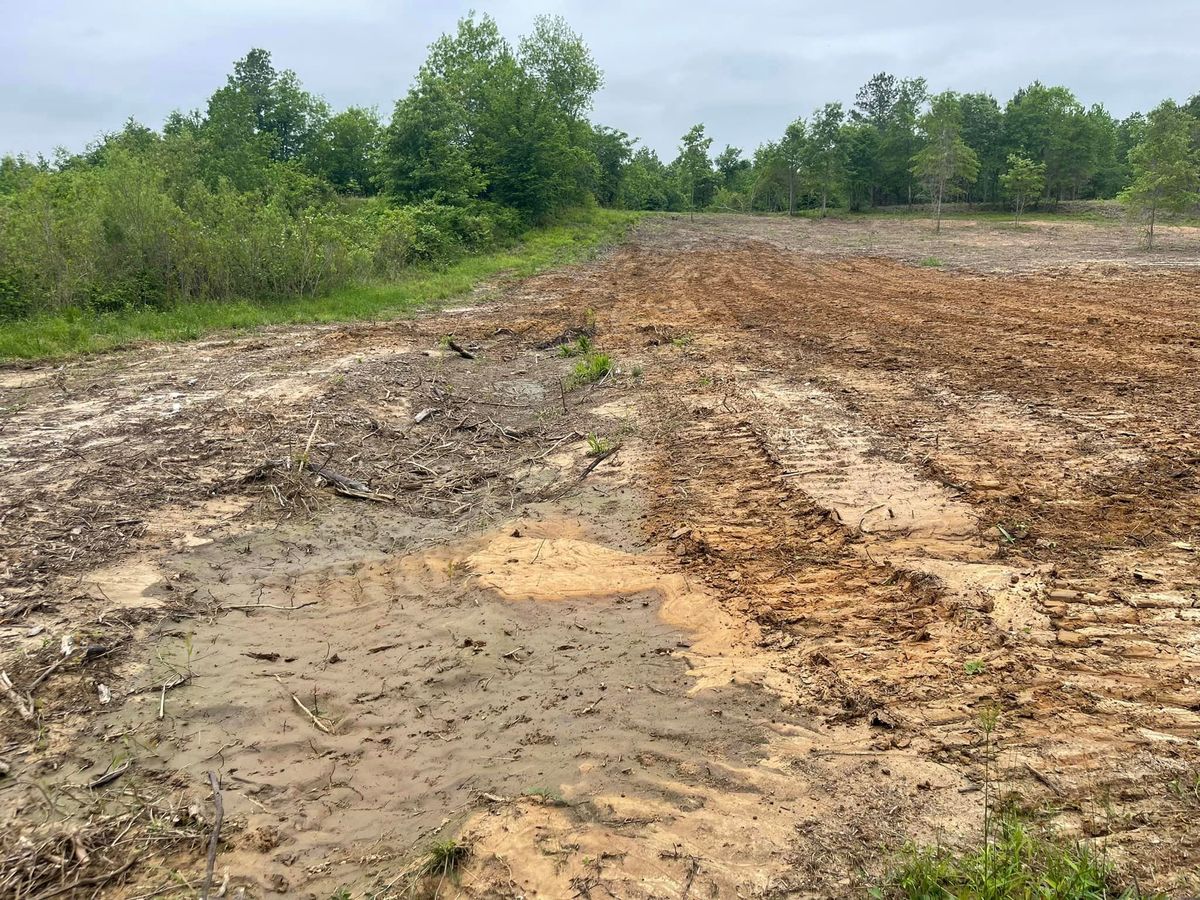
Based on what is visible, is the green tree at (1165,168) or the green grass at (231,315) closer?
the green grass at (231,315)

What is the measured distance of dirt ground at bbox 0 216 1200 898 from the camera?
2.82 meters

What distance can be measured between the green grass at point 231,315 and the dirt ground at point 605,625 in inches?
104

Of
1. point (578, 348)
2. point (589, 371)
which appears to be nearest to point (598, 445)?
point (589, 371)

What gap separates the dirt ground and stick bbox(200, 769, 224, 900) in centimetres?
4

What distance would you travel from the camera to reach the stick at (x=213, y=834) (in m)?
2.73

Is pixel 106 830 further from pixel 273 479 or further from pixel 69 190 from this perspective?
pixel 69 190

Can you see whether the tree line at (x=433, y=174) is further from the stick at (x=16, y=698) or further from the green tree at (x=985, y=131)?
the stick at (x=16, y=698)

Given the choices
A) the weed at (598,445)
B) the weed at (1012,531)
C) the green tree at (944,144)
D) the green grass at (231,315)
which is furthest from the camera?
the green tree at (944,144)

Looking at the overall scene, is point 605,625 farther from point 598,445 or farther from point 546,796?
point 598,445

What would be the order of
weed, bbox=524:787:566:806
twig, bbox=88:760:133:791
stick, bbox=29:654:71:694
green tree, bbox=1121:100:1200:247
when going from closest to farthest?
weed, bbox=524:787:566:806 < twig, bbox=88:760:133:791 < stick, bbox=29:654:71:694 < green tree, bbox=1121:100:1200:247

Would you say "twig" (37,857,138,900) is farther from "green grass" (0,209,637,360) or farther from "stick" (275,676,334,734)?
"green grass" (0,209,637,360)

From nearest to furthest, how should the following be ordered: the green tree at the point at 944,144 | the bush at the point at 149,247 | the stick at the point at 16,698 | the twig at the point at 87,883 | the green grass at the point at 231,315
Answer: the twig at the point at 87,883 → the stick at the point at 16,698 → the green grass at the point at 231,315 → the bush at the point at 149,247 → the green tree at the point at 944,144

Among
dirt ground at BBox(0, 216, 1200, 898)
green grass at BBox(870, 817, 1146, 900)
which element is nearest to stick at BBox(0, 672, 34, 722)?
dirt ground at BBox(0, 216, 1200, 898)

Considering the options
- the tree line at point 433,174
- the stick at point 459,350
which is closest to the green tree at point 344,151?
the tree line at point 433,174
